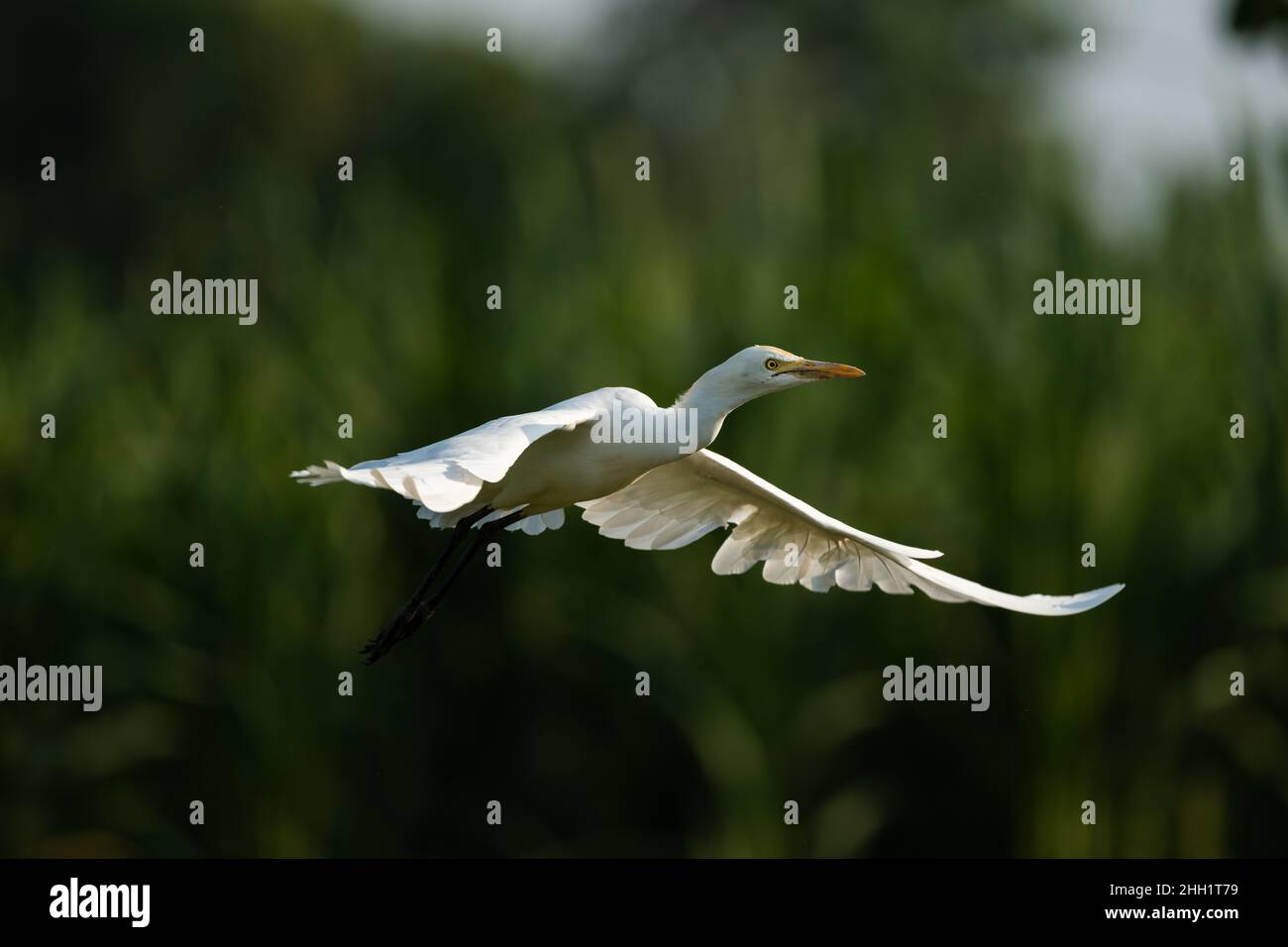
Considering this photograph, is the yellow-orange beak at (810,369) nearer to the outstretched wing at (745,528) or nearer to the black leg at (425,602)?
the outstretched wing at (745,528)

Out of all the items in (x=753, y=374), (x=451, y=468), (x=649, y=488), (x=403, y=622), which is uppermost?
A: (x=753, y=374)

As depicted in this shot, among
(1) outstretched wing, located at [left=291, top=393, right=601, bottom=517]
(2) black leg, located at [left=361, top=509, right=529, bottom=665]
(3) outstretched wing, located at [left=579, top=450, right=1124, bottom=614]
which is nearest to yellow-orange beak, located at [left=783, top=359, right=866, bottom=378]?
(3) outstretched wing, located at [left=579, top=450, right=1124, bottom=614]

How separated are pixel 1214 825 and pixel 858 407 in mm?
2701

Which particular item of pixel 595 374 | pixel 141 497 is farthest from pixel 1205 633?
pixel 141 497

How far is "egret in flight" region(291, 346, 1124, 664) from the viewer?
4172 millimetres

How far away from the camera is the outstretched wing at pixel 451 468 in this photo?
3.79 metres

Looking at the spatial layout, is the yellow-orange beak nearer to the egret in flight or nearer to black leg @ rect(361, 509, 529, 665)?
the egret in flight

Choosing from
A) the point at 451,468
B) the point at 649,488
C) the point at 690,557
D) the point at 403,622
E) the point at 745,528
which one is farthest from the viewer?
the point at 690,557

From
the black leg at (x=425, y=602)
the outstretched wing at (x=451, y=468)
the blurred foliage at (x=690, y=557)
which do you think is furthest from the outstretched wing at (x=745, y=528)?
the blurred foliage at (x=690, y=557)

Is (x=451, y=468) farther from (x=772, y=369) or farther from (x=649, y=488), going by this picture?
(x=649, y=488)

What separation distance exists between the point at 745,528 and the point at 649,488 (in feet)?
1.51

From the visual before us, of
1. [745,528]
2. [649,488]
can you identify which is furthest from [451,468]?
[745,528]

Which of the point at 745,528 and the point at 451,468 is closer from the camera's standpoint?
the point at 451,468

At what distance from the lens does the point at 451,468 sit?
4.05 meters
